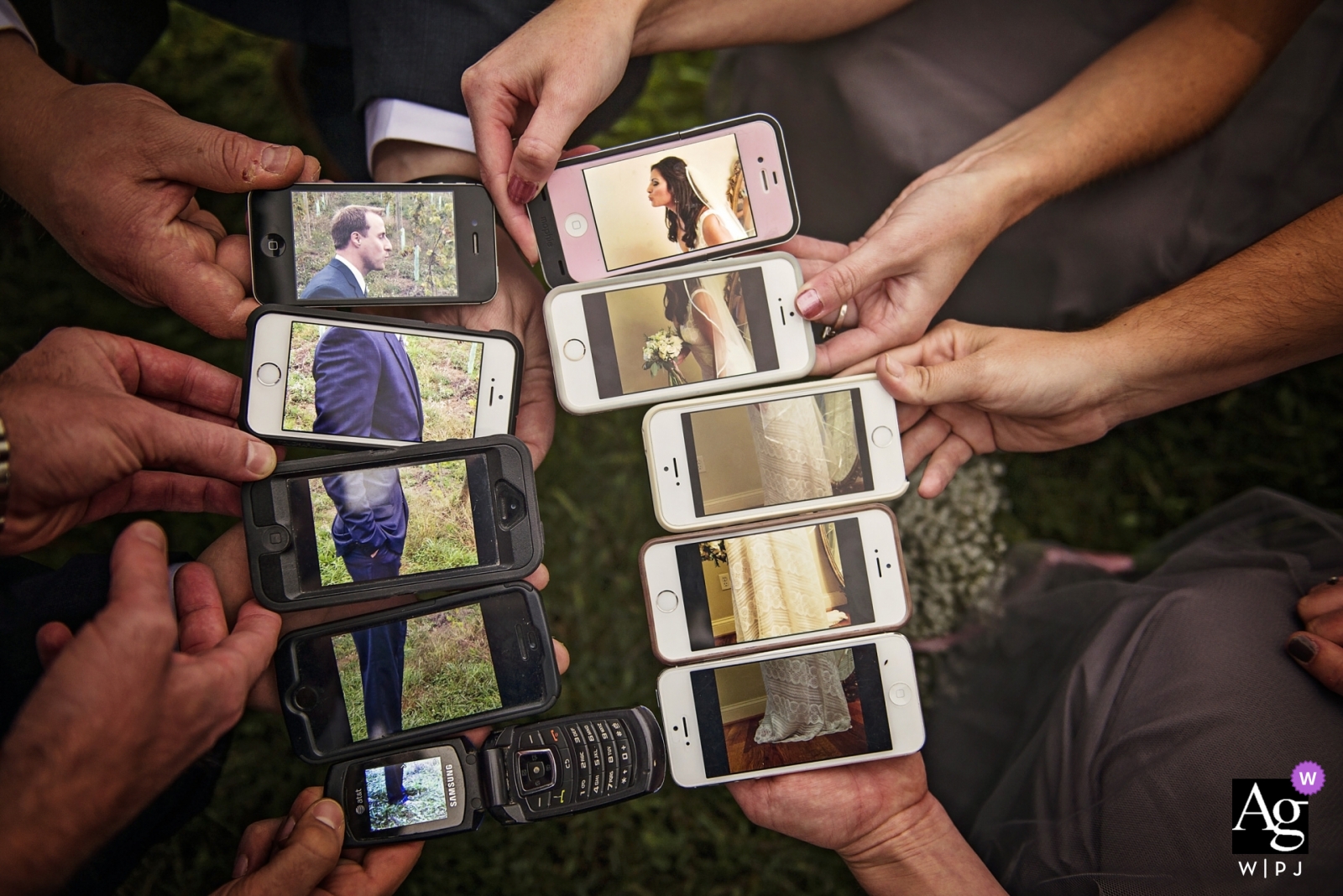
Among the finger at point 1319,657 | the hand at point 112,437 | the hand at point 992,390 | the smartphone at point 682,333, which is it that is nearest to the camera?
the hand at point 112,437

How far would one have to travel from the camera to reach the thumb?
1615mm

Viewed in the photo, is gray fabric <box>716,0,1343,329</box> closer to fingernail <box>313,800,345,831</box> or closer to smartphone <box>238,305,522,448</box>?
smartphone <box>238,305,522,448</box>

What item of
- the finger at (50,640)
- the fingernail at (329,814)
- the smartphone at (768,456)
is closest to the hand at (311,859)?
the fingernail at (329,814)

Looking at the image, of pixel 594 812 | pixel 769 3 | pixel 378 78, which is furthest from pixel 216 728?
pixel 769 3

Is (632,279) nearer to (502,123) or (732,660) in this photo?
(502,123)

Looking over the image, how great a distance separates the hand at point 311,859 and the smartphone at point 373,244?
3.71 ft

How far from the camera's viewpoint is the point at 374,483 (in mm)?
1629

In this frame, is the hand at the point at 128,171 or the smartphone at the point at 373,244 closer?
the hand at the point at 128,171

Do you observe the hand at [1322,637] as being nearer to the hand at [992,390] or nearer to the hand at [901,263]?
the hand at [992,390]

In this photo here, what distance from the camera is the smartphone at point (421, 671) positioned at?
5.45 feet

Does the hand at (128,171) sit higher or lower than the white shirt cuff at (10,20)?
lower

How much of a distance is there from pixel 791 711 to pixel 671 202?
127 centimetres

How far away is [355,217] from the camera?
1737mm

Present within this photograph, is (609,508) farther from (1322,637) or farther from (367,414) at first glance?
(1322,637)
